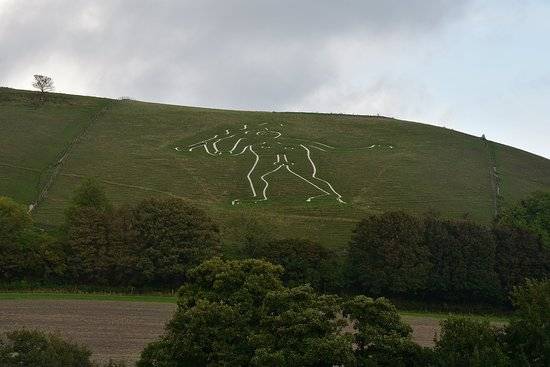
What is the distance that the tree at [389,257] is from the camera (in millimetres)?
57125

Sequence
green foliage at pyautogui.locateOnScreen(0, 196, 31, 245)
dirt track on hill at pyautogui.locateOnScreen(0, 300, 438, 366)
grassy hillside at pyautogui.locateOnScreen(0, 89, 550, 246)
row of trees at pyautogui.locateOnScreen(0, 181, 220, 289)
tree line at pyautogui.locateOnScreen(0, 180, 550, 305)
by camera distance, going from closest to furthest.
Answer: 1. dirt track on hill at pyautogui.locateOnScreen(0, 300, 438, 366)
2. row of trees at pyautogui.locateOnScreen(0, 181, 220, 289)
3. tree line at pyautogui.locateOnScreen(0, 180, 550, 305)
4. green foliage at pyautogui.locateOnScreen(0, 196, 31, 245)
5. grassy hillside at pyautogui.locateOnScreen(0, 89, 550, 246)

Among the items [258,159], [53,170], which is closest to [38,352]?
[53,170]

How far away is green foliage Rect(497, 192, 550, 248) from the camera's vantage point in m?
69.1

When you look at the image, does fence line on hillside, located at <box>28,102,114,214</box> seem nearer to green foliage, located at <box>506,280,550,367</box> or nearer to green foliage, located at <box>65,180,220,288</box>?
green foliage, located at <box>65,180,220,288</box>

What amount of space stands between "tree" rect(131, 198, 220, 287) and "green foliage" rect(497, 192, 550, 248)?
35.0 m

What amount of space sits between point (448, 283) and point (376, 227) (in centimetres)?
911

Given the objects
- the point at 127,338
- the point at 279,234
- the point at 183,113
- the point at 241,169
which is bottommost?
the point at 127,338

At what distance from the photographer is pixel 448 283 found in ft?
192

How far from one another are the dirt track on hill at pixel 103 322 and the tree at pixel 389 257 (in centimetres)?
714

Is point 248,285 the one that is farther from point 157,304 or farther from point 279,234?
point 279,234

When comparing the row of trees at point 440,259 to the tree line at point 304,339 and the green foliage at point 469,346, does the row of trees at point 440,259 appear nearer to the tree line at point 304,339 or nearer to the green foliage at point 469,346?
the tree line at point 304,339

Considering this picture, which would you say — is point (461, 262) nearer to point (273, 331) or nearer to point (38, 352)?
point (273, 331)

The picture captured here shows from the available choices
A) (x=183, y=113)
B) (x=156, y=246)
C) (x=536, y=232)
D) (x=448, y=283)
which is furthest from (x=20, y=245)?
(x=183, y=113)

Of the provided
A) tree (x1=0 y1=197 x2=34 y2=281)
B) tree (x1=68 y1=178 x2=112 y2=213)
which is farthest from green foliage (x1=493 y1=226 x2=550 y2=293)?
Result: tree (x1=0 y1=197 x2=34 y2=281)
